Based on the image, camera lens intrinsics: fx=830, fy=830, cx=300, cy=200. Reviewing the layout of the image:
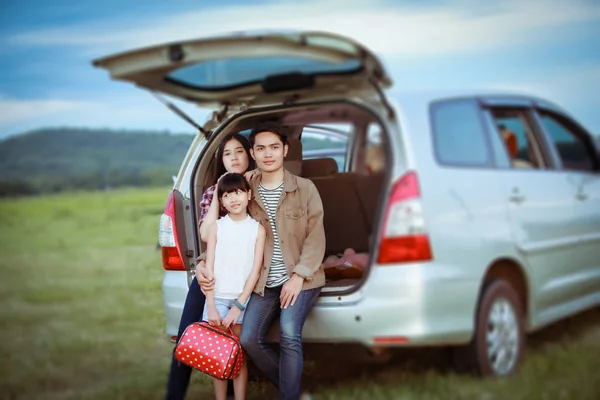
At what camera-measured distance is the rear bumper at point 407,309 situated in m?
3.89

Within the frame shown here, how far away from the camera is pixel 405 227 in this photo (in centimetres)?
391

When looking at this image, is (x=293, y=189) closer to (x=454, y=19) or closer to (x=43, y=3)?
(x=454, y=19)

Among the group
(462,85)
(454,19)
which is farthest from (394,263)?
(454,19)

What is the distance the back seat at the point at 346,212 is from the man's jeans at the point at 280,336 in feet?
4.36

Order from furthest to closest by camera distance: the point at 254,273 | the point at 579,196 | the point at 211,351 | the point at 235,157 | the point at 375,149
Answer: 1. the point at 579,196
2. the point at 235,157
3. the point at 375,149
4. the point at 254,273
5. the point at 211,351

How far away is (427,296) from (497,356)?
760 millimetres

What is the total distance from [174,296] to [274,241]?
0.71 metres

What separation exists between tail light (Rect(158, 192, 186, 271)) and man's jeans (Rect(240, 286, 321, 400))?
1.92 feet

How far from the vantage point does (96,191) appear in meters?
19.9

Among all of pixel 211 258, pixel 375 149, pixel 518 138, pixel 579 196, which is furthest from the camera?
pixel 579 196

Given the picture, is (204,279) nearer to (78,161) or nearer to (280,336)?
(280,336)

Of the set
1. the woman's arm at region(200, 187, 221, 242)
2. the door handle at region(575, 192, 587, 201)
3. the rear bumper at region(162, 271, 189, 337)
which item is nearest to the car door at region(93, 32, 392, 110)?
the woman's arm at region(200, 187, 221, 242)

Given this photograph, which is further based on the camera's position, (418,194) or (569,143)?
(569,143)

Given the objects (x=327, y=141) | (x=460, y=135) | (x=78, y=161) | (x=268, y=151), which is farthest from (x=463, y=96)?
(x=78, y=161)
